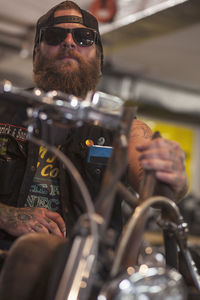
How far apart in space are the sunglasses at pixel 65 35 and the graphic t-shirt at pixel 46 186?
0.41m

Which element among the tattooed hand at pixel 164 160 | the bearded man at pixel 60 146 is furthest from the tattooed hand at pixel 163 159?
the bearded man at pixel 60 146

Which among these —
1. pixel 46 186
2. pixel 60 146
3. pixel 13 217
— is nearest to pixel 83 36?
pixel 60 146

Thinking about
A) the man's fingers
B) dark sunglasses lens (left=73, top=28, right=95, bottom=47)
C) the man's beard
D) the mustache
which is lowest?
the man's fingers

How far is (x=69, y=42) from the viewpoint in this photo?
149cm

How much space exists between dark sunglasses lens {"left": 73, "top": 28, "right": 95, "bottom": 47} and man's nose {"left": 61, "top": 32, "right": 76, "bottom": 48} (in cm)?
1

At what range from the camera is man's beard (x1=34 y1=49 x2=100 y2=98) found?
1.51 meters

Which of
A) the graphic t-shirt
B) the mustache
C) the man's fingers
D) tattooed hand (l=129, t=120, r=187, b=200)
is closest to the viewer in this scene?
tattooed hand (l=129, t=120, r=187, b=200)

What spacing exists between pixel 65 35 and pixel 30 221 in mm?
687

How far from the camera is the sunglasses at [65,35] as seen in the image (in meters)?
1.48

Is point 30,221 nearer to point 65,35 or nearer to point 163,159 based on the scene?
point 163,159

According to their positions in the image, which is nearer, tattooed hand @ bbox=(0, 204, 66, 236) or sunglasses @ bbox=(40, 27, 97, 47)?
tattooed hand @ bbox=(0, 204, 66, 236)

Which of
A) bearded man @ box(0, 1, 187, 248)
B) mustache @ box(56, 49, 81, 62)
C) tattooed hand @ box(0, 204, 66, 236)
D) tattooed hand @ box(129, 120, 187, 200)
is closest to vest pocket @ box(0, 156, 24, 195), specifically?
bearded man @ box(0, 1, 187, 248)

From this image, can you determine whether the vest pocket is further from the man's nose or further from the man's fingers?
the man's nose

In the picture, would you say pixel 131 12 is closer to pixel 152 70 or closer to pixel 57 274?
pixel 152 70
